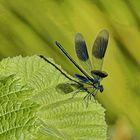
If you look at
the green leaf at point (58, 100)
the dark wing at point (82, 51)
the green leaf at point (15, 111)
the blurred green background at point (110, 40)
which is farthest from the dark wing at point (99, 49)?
the green leaf at point (15, 111)

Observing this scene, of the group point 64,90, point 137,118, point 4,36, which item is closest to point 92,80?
point 64,90

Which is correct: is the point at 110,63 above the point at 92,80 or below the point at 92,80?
above

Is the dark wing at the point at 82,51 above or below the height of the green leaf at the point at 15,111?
above

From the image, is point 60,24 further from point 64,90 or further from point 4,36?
point 64,90

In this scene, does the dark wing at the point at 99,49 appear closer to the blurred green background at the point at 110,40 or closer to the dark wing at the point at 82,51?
the dark wing at the point at 82,51

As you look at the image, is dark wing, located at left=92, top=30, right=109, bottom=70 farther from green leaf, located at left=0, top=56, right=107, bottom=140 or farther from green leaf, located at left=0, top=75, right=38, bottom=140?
green leaf, located at left=0, top=75, right=38, bottom=140

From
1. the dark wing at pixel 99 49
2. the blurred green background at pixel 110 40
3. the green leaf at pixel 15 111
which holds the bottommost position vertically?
the green leaf at pixel 15 111
